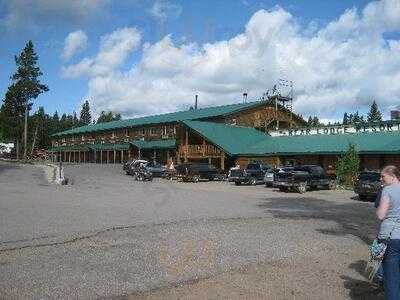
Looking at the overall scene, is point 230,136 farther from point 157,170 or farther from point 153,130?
point 153,130

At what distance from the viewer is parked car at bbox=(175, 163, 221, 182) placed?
42.0 m

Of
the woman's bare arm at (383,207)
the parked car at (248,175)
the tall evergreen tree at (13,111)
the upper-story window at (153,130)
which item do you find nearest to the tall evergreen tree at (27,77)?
the tall evergreen tree at (13,111)

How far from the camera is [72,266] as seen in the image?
8609 millimetres

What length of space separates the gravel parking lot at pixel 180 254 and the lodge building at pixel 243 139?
25227 millimetres

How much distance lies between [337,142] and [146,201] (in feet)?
84.7

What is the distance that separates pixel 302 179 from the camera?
104 feet

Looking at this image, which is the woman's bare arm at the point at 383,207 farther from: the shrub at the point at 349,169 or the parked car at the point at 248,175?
the parked car at the point at 248,175

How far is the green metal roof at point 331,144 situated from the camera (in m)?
38.4


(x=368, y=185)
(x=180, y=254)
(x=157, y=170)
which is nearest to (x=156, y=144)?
(x=157, y=170)

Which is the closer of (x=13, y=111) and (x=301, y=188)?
(x=301, y=188)

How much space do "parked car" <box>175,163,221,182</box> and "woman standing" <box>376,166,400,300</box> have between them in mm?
35948

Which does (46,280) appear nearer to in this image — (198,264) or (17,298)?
(17,298)

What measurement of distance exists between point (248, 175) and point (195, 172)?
17.9 ft

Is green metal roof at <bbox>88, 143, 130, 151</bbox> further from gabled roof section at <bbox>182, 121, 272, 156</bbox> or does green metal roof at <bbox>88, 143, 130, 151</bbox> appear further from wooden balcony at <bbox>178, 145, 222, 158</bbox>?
gabled roof section at <bbox>182, 121, 272, 156</bbox>
